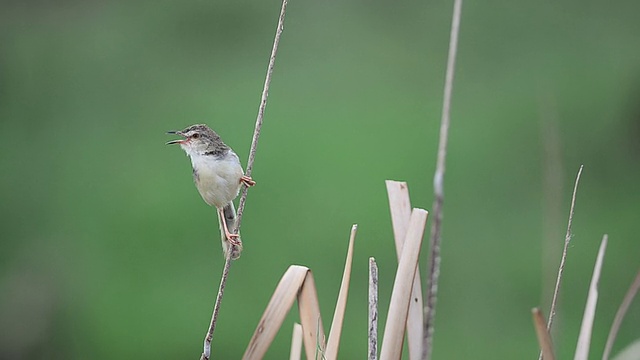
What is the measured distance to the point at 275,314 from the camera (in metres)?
1.12

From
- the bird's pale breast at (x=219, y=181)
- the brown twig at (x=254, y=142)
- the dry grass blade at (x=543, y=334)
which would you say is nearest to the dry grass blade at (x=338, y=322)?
the brown twig at (x=254, y=142)

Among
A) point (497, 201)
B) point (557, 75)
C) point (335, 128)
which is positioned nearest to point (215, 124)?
point (335, 128)

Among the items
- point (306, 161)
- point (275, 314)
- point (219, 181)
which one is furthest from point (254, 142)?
point (306, 161)

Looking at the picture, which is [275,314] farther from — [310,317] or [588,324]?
[588,324]

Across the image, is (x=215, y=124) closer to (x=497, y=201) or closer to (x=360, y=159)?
(x=360, y=159)

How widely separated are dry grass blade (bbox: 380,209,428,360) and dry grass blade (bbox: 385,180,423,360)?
0.03 meters

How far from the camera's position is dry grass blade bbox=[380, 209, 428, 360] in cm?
102

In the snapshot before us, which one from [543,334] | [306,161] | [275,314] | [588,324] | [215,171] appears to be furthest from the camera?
[306,161]

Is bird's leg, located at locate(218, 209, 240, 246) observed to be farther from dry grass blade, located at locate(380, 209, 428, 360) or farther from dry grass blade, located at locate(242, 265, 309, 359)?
dry grass blade, located at locate(380, 209, 428, 360)

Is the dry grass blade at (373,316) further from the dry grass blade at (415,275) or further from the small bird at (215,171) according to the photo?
the small bird at (215,171)

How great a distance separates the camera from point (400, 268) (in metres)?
1.04

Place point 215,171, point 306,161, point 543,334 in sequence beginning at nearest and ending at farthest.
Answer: point 543,334 < point 215,171 < point 306,161

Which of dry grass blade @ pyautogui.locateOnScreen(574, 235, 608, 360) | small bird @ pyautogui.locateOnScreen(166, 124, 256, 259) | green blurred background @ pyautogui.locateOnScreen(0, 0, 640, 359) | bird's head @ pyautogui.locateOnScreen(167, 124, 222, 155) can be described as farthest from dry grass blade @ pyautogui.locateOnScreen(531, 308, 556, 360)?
green blurred background @ pyautogui.locateOnScreen(0, 0, 640, 359)

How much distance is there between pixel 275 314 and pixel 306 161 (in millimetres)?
2041
